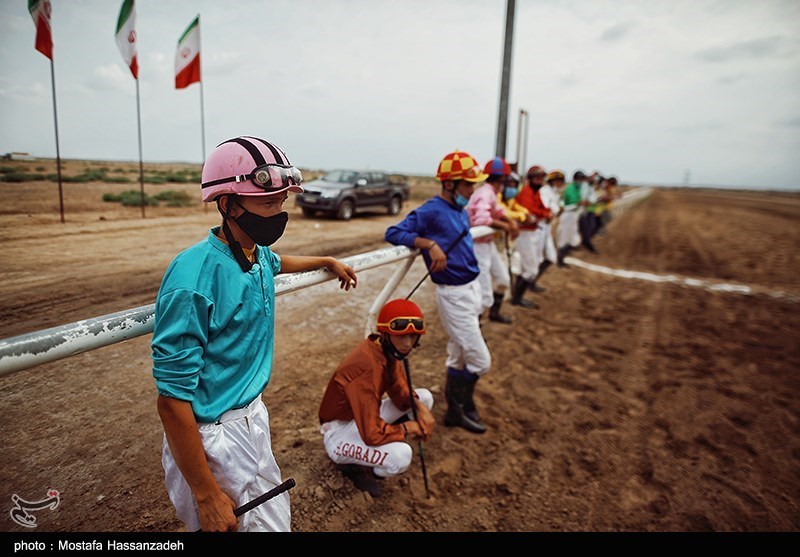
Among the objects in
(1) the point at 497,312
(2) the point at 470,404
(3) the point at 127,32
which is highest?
(3) the point at 127,32

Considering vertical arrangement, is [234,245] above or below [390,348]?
above

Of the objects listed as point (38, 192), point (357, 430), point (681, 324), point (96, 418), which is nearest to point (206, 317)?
point (96, 418)

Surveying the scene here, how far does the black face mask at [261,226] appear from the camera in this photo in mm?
1617

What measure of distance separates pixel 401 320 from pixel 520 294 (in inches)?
197

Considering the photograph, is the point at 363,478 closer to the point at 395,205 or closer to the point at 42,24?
the point at 42,24

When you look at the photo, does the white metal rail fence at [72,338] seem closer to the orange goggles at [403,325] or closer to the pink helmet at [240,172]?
the pink helmet at [240,172]

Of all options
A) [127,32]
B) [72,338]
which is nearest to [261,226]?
[72,338]

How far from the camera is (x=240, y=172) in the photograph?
156 centimetres

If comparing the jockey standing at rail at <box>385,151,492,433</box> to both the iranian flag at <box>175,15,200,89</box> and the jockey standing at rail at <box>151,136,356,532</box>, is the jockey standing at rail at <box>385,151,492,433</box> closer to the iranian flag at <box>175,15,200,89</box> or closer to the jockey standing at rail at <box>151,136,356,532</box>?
the jockey standing at rail at <box>151,136,356,532</box>

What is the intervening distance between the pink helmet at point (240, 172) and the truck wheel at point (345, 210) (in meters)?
13.1

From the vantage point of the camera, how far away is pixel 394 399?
3051mm

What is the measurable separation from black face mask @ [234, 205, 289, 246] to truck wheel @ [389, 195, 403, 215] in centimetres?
1640
